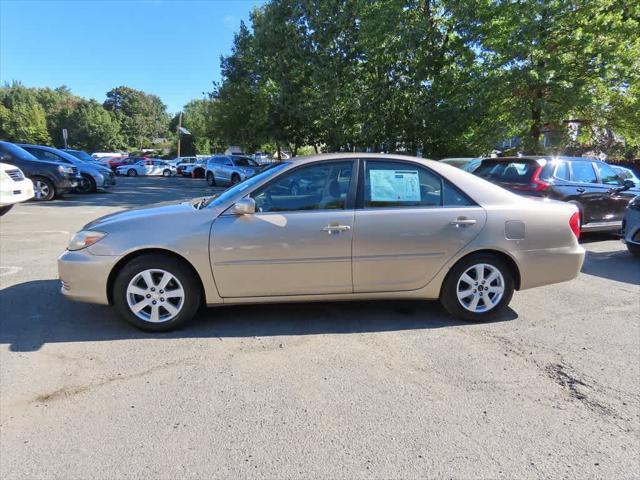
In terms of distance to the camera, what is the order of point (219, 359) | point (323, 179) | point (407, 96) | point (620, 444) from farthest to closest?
point (407, 96), point (323, 179), point (219, 359), point (620, 444)

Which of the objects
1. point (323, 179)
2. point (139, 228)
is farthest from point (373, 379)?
point (139, 228)

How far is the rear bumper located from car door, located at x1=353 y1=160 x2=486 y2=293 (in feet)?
1.97

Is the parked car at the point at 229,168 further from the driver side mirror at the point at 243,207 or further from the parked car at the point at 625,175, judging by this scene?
the driver side mirror at the point at 243,207

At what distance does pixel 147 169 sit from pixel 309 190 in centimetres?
3579

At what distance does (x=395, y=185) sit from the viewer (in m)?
4.04

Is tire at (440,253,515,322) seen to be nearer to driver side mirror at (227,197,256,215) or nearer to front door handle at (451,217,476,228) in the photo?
front door handle at (451,217,476,228)

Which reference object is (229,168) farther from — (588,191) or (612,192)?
(612,192)

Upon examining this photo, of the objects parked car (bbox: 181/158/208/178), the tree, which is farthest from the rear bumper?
the tree

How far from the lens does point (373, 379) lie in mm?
3107

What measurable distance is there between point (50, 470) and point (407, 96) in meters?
17.5

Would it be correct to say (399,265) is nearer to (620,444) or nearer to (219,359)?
(219,359)

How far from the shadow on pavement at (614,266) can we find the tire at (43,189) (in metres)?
14.0

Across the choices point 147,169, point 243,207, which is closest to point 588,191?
point 243,207

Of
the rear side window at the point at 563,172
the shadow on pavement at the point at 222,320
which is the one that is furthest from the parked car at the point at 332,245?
the rear side window at the point at 563,172
